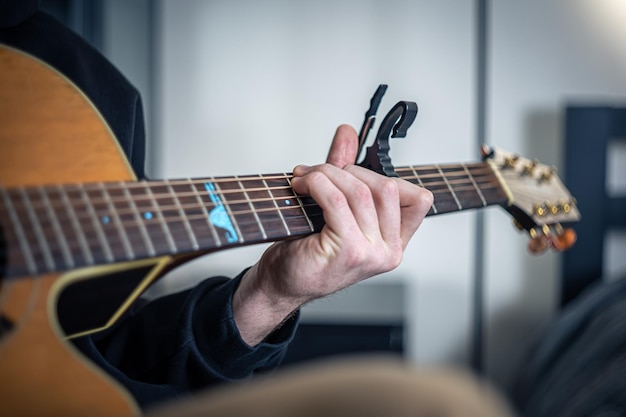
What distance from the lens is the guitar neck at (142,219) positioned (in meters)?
0.34

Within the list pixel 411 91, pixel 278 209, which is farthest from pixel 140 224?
pixel 411 91

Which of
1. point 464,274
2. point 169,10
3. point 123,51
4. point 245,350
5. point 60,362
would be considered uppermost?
point 169,10

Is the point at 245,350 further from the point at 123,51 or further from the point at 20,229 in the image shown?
the point at 123,51

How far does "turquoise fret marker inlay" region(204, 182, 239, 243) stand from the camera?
18.0 inches

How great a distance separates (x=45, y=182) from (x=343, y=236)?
0.23 metres

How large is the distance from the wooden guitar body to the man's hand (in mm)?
151

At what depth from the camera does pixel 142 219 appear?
16.1 inches

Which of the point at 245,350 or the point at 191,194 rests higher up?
the point at 191,194

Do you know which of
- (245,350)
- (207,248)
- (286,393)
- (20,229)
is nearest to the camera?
(286,393)

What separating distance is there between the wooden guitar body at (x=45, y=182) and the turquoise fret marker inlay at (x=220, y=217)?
0.06 m

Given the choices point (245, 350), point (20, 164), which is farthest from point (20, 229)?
point (245, 350)

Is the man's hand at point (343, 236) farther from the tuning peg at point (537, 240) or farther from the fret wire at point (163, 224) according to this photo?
the tuning peg at point (537, 240)

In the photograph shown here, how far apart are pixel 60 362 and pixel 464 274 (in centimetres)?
145

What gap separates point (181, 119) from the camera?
176 cm
